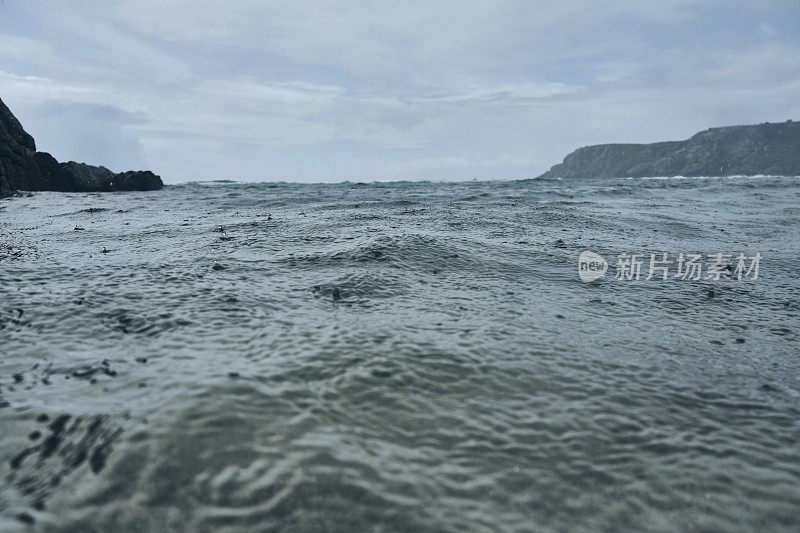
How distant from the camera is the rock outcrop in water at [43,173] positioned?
27.4 metres

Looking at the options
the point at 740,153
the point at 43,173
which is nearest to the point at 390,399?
the point at 43,173

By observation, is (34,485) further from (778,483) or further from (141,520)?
(778,483)

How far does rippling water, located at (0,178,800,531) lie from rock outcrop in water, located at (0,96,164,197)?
2613 centimetres

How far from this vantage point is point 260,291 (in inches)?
207

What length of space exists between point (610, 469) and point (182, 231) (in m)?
10.4

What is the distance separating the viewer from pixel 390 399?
295 centimetres

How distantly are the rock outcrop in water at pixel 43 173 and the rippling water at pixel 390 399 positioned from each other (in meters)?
26.1

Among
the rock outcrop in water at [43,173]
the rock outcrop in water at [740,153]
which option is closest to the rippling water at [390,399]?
the rock outcrop in water at [43,173]

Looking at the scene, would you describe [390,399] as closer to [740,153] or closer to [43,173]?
[43,173]

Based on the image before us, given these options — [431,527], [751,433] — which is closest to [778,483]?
[751,433]

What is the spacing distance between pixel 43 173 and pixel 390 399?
1531 inches

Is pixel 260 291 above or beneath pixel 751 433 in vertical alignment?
above

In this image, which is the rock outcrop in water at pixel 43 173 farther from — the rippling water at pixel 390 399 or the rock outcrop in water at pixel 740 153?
the rock outcrop in water at pixel 740 153

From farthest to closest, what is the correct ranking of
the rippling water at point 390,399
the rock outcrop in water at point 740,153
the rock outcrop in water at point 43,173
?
the rock outcrop in water at point 740,153
the rock outcrop in water at point 43,173
the rippling water at point 390,399
